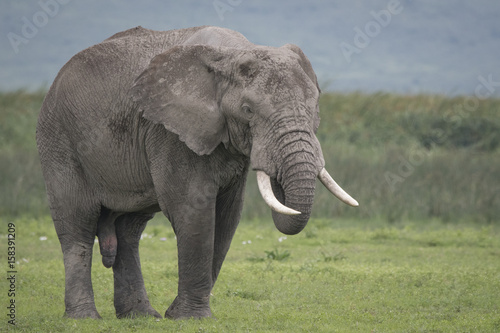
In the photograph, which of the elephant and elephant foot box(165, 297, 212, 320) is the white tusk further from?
elephant foot box(165, 297, 212, 320)

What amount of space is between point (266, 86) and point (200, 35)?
1292 mm

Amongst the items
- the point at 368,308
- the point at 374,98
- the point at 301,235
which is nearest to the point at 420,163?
the point at 301,235

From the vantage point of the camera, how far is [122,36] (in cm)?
898

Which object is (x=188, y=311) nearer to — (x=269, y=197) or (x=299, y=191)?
(x=269, y=197)

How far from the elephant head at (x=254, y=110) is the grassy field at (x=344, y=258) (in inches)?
64.3

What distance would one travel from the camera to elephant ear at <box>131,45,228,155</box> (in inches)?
296

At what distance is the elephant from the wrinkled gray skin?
1 centimetres

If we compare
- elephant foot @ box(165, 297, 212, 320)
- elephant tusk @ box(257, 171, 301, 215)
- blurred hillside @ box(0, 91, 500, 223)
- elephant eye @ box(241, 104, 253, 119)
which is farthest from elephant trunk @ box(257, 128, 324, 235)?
blurred hillside @ box(0, 91, 500, 223)

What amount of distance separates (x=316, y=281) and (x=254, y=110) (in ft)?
13.8

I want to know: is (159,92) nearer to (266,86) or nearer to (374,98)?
(266,86)

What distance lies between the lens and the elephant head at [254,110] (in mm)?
6938

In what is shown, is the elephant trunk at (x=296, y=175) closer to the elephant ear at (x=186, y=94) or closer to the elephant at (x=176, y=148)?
the elephant at (x=176, y=148)

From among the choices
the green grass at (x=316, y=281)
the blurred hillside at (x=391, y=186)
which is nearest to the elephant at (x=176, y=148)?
the green grass at (x=316, y=281)

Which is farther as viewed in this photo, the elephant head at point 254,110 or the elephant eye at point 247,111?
the elephant eye at point 247,111
